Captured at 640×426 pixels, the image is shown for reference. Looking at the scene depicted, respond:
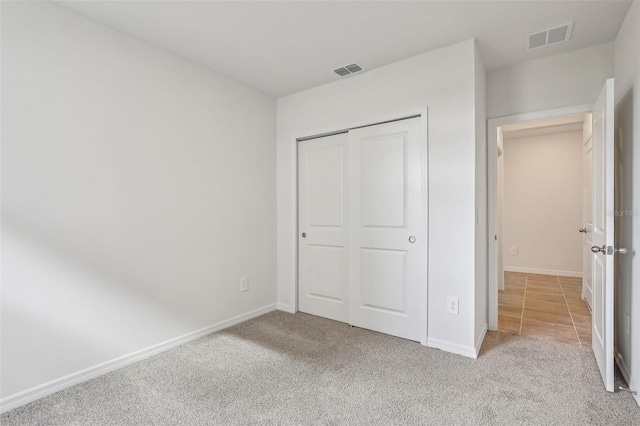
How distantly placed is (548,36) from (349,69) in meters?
1.56

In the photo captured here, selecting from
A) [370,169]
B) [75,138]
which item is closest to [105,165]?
[75,138]

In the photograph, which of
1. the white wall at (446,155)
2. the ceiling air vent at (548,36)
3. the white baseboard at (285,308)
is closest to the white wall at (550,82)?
the ceiling air vent at (548,36)

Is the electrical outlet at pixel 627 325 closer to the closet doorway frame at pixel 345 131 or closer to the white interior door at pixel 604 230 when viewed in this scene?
the white interior door at pixel 604 230

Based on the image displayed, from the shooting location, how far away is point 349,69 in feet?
9.77

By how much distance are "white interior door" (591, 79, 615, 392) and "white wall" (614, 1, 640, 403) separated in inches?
4.8

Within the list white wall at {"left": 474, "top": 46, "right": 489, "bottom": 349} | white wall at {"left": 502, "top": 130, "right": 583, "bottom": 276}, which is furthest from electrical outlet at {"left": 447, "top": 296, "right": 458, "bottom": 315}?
white wall at {"left": 502, "top": 130, "right": 583, "bottom": 276}

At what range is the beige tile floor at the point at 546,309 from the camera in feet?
9.70

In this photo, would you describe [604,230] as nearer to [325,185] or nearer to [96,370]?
[325,185]

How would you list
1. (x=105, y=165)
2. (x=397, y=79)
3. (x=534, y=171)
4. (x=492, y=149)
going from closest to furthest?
1. (x=105, y=165)
2. (x=397, y=79)
3. (x=492, y=149)
4. (x=534, y=171)

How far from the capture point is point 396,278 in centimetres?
289

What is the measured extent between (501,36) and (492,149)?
0.99 metres

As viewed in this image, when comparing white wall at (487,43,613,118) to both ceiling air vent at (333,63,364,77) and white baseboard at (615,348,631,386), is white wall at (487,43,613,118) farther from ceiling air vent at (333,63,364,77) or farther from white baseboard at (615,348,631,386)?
white baseboard at (615,348,631,386)

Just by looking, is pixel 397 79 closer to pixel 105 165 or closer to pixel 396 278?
pixel 396 278

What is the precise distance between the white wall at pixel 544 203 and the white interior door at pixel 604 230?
3.65 m
